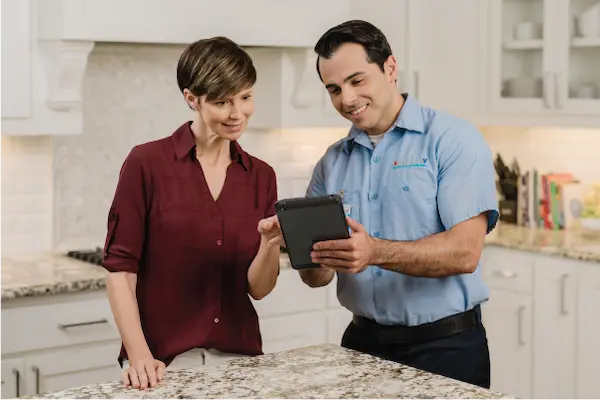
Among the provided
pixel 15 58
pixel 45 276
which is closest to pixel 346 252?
pixel 45 276

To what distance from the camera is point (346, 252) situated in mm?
2197

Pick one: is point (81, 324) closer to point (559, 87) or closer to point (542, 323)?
point (542, 323)

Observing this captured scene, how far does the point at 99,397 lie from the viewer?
6.57ft

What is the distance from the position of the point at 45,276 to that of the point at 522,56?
2259mm

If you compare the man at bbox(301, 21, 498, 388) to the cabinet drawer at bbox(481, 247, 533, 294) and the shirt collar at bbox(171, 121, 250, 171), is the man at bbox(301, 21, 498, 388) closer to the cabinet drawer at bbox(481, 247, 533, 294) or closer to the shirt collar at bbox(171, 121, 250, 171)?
the shirt collar at bbox(171, 121, 250, 171)

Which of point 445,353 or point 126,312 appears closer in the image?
point 126,312

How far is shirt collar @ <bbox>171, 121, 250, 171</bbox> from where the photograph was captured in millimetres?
2406

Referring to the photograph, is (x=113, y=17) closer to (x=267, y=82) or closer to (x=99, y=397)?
(x=267, y=82)

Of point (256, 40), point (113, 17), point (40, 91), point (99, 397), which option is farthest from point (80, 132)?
point (99, 397)

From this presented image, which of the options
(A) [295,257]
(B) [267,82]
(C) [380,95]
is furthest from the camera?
(B) [267,82]

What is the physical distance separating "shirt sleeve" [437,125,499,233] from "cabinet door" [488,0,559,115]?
195 cm

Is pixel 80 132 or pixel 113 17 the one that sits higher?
pixel 113 17

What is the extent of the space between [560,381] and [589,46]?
53.9 inches

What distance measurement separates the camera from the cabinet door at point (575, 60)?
4.26 m
